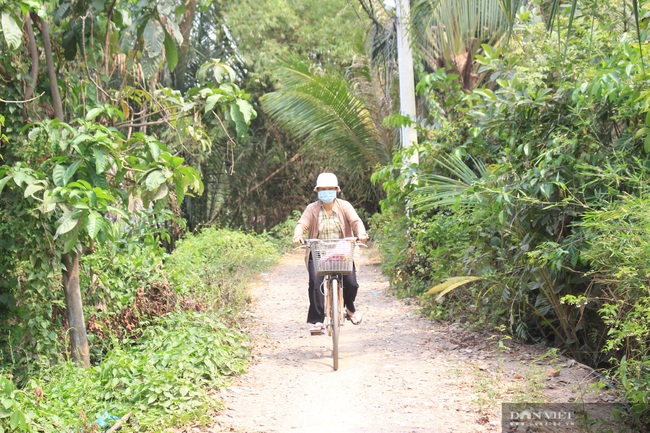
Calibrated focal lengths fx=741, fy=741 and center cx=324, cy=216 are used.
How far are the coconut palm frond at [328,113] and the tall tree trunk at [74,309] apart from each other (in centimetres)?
840

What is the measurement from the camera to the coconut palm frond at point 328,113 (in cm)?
1427

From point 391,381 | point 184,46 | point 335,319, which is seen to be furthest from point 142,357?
point 184,46

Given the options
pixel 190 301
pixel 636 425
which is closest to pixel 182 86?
pixel 190 301

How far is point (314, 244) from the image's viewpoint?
654 cm

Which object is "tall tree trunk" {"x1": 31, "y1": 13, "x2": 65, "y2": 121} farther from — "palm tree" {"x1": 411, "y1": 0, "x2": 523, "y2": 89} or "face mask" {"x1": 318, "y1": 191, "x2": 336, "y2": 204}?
"palm tree" {"x1": 411, "y1": 0, "x2": 523, "y2": 89}

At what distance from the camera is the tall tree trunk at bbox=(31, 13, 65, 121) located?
6457 millimetres

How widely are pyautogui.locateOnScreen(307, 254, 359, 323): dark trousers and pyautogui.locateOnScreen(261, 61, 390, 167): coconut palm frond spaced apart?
295 inches

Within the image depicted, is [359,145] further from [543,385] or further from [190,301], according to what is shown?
[543,385]

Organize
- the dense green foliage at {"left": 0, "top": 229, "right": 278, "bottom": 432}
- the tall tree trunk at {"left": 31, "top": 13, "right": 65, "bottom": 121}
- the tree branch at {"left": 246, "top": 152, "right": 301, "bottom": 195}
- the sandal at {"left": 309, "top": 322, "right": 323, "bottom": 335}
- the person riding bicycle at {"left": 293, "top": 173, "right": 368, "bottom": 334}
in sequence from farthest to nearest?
the tree branch at {"left": 246, "top": 152, "right": 301, "bottom": 195} < the sandal at {"left": 309, "top": 322, "right": 323, "bottom": 335} < the person riding bicycle at {"left": 293, "top": 173, "right": 368, "bottom": 334} < the tall tree trunk at {"left": 31, "top": 13, "right": 65, "bottom": 121} < the dense green foliage at {"left": 0, "top": 229, "right": 278, "bottom": 432}

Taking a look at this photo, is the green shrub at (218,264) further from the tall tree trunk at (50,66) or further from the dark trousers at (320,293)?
the tall tree trunk at (50,66)

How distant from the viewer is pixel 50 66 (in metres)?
6.46

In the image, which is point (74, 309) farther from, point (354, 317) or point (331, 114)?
point (331, 114)

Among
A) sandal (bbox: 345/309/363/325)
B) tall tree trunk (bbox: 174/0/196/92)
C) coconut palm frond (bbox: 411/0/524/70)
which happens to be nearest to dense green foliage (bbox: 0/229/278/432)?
sandal (bbox: 345/309/363/325)

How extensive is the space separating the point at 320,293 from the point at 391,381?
1356 millimetres
